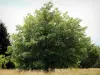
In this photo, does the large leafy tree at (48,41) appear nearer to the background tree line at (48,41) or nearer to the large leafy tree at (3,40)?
the background tree line at (48,41)

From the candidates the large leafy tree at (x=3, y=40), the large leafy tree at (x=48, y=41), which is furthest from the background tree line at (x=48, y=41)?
the large leafy tree at (x=3, y=40)

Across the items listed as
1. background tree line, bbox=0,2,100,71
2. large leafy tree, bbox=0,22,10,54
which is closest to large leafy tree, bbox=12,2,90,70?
background tree line, bbox=0,2,100,71

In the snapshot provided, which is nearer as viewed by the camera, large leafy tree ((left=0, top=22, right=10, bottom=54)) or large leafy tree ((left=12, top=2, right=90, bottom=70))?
large leafy tree ((left=12, top=2, right=90, bottom=70))

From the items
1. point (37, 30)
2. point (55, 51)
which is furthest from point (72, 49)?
point (37, 30)

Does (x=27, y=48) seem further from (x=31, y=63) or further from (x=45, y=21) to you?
(x=45, y=21)

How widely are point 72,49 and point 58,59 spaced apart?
2086mm

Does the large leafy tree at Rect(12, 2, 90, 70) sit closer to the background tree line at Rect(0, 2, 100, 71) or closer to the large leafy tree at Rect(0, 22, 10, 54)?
the background tree line at Rect(0, 2, 100, 71)

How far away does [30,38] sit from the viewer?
31.8m

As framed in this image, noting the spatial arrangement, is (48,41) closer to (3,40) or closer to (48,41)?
(48,41)

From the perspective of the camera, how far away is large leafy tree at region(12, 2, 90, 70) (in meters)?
30.5

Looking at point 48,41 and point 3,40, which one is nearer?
point 48,41

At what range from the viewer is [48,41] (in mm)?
30422

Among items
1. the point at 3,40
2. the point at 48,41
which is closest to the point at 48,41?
the point at 48,41

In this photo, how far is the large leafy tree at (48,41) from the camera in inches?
1203
